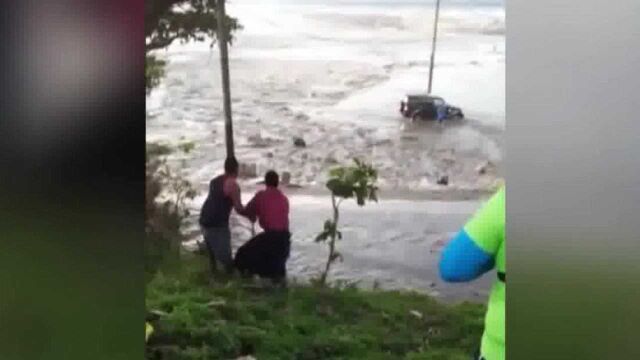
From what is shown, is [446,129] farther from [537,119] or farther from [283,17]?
[283,17]

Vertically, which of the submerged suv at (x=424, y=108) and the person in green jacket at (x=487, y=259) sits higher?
the submerged suv at (x=424, y=108)

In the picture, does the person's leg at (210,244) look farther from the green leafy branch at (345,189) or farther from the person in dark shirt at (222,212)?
the green leafy branch at (345,189)

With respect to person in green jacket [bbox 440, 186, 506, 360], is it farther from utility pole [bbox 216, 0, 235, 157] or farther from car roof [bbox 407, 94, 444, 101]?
utility pole [bbox 216, 0, 235, 157]

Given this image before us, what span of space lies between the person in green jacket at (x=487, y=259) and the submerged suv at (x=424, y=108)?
123mm

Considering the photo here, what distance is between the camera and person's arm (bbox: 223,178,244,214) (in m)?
1.27

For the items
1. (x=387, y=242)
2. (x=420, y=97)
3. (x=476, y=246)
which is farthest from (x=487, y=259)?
(x=420, y=97)

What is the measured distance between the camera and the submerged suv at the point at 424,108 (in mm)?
1237

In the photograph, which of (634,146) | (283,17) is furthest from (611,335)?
(283,17)

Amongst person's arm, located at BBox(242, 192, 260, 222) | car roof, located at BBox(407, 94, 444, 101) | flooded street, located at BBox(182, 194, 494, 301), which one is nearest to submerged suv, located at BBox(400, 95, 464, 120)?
car roof, located at BBox(407, 94, 444, 101)

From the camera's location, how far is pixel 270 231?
1266 millimetres

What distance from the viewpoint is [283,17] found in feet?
4.14

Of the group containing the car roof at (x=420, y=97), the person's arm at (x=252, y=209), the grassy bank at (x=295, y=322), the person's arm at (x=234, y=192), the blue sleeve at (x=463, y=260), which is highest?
the car roof at (x=420, y=97)

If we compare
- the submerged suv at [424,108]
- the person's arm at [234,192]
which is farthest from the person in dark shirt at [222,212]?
the submerged suv at [424,108]

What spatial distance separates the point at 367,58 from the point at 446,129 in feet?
0.48
